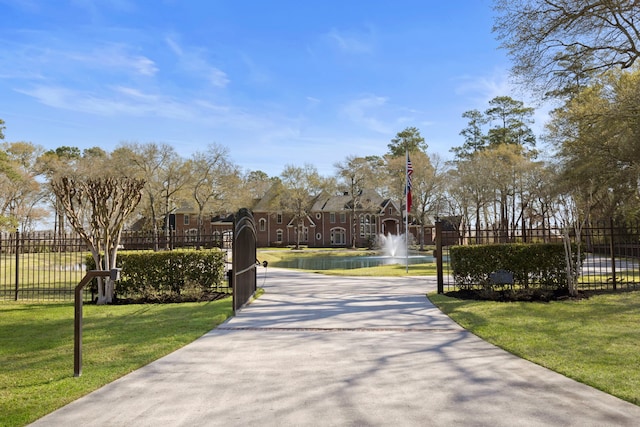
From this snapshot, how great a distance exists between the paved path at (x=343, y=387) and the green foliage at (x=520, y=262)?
440 cm

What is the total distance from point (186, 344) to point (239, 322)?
1799mm

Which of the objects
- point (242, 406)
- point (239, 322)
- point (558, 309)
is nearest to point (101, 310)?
point (239, 322)

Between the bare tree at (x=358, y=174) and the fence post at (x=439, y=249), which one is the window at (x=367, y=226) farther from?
the fence post at (x=439, y=249)

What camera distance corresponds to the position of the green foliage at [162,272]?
11.6 m

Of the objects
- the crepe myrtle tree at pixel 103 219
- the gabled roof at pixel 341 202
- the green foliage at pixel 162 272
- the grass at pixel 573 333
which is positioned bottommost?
the grass at pixel 573 333

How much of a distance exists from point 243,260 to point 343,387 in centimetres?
Result: 597

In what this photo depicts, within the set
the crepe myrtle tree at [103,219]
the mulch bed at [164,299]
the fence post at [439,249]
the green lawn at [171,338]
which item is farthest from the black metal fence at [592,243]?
the crepe myrtle tree at [103,219]

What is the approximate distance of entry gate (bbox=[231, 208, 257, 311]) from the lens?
29.7ft

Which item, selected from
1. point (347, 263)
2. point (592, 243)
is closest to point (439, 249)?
point (592, 243)

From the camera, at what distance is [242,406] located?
13.4 ft

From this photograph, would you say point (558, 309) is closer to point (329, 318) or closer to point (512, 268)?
point (512, 268)

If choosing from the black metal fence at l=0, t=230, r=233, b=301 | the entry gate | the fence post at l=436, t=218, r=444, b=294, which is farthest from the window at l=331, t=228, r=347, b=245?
the fence post at l=436, t=218, r=444, b=294

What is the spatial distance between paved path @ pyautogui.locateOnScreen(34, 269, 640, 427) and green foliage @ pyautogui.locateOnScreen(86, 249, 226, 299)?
4.42m

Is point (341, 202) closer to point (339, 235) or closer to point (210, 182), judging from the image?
point (339, 235)
